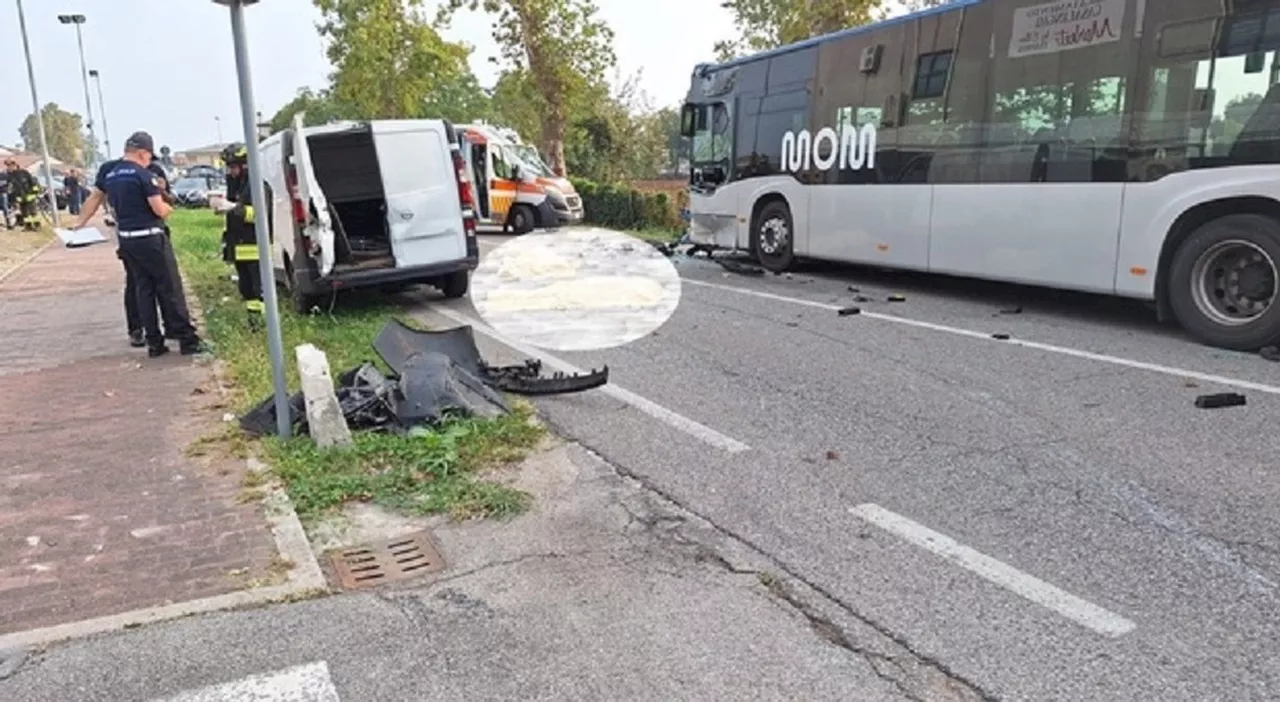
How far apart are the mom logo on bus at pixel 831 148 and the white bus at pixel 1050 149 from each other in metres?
0.03

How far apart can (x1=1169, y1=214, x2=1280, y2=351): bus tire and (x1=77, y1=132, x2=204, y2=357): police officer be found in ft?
27.8

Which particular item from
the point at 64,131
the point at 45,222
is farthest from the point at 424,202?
the point at 64,131

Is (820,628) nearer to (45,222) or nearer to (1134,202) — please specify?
(1134,202)

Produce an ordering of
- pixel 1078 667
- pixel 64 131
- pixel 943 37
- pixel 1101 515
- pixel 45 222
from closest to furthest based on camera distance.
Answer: pixel 1078 667
pixel 1101 515
pixel 943 37
pixel 45 222
pixel 64 131

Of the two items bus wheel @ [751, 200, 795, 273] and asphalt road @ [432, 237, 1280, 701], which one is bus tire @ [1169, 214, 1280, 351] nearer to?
asphalt road @ [432, 237, 1280, 701]

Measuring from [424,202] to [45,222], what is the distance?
26160 millimetres

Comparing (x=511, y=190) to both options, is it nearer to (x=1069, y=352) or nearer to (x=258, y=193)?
(x=1069, y=352)

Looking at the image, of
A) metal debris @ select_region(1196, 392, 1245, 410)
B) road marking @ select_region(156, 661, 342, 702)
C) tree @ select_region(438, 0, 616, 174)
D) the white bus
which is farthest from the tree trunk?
road marking @ select_region(156, 661, 342, 702)

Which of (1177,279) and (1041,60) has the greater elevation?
(1041,60)

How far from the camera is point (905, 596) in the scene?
11.2 ft

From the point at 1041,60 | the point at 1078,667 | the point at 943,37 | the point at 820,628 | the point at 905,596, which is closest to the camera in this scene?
the point at 1078,667

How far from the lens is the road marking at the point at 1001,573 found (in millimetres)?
3191

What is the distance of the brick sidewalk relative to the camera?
3.66 meters

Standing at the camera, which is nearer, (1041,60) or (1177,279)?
(1177,279)
